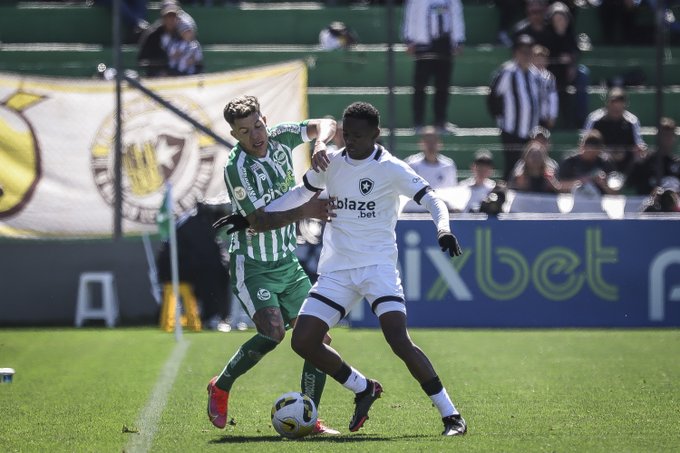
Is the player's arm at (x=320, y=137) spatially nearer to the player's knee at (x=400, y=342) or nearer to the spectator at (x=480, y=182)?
the player's knee at (x=400, y=342)

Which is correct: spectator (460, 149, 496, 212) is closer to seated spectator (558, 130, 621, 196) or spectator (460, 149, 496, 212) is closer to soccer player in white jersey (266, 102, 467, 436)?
seated spectator (558, 130, 621, 196)

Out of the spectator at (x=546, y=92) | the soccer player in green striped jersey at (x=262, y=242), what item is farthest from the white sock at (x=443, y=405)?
the spectator at (x=546, y=92)

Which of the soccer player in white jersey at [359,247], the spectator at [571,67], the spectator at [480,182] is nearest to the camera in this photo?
the soccer player in white jersey at [359,247]

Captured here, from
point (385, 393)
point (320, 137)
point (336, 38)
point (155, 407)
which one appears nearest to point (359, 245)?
point (320, 137)

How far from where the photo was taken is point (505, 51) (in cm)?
1861

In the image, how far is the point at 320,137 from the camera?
8.12 m

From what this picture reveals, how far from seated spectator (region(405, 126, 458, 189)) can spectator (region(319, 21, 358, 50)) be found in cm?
303

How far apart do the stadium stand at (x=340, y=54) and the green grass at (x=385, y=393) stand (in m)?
3.94

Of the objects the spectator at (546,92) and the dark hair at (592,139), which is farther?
the spectator at (546,92)

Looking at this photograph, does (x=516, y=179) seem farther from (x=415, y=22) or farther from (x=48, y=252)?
(x=48, y=252)

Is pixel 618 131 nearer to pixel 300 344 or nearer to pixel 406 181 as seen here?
pixel 406 181

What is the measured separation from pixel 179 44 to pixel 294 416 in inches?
403

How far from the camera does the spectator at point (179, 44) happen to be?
1669 centimetres

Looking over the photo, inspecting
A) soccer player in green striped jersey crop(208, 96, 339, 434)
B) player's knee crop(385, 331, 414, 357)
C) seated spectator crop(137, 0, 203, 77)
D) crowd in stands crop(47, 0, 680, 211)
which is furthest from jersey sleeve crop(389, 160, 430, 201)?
seated spectator crop(137, 0, 203, 77)
